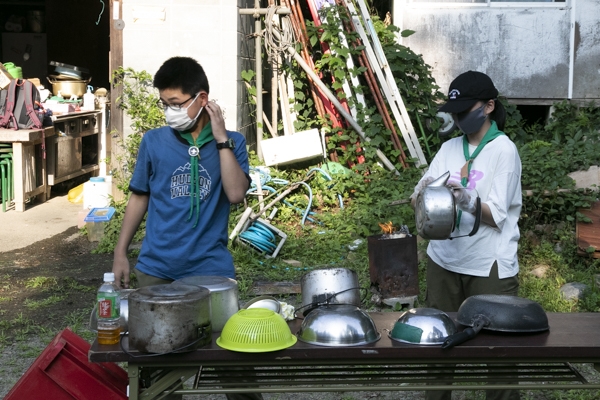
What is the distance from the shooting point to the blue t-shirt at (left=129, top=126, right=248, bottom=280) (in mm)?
3637

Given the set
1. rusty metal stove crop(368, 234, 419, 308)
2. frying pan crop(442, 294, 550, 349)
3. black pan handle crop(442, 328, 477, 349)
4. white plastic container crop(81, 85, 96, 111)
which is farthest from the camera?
white plastic container crop(81, 85, 96, 111)

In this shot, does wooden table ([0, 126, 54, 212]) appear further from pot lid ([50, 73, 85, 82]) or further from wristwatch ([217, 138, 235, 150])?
wristwatch ([217, 138, 235, 150])

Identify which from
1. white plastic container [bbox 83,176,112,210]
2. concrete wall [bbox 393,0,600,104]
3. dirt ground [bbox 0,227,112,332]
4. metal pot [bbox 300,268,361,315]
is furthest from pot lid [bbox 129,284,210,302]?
concrete wall [bbox 393,0,600,104]

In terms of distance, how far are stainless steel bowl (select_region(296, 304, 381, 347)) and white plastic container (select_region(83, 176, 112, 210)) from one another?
612cm

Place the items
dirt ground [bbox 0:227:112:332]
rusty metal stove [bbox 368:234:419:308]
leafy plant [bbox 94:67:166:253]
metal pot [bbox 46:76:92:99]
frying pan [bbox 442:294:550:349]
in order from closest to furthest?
1. frying pan [bbox 442:294:550:349]
2. rusty metal stove [bbox 368:234:419:308]
3. dirt ground [bbox 0:227:112:332]
4. leafy plant [bbox 94:67:166:253]
5. metal pot [bbox 46:76:92:99]

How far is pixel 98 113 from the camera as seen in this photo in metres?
12.0

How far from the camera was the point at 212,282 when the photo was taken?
3367 millimetres

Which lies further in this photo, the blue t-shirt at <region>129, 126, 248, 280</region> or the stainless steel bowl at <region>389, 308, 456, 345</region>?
the blue t-shirt at <region>129, 126, 248, 280</region>

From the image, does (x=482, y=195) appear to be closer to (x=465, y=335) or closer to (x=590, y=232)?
(x=465, y=335)

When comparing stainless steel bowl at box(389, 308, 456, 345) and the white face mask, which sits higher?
the white face mask

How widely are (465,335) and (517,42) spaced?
8027 millimetres

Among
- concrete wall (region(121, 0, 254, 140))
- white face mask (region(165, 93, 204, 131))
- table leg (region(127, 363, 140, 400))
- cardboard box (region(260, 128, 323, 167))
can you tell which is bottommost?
table leg (region(127, 363, 140, 400))

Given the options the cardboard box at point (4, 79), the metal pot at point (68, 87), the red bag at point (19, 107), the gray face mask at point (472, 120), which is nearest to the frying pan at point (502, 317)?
the gray face mask at point (472, 120)

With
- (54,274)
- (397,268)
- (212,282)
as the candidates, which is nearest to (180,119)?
(212,282)
